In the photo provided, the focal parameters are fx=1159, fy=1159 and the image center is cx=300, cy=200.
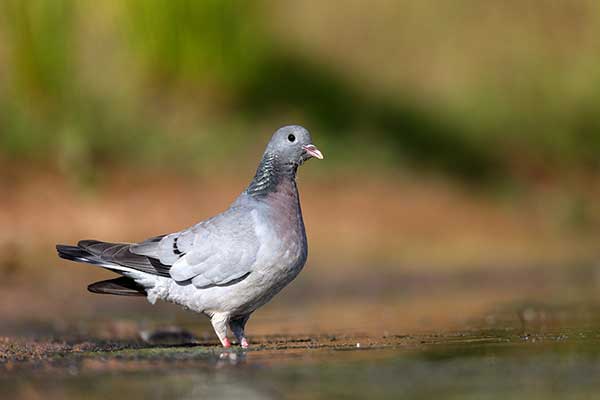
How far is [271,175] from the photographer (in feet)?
23.7

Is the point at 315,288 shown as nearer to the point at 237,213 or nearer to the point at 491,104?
the point at 237,213

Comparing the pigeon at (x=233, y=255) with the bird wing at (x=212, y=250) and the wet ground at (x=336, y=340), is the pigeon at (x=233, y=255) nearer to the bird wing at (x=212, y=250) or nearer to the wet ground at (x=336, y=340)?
the bird wing at (x=212, y=250)

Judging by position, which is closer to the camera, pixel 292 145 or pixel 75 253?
pixel 75 253

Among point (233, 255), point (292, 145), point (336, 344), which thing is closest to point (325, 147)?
point (292, 145)

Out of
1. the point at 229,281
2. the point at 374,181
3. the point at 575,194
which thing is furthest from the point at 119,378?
→ the point at 575,194

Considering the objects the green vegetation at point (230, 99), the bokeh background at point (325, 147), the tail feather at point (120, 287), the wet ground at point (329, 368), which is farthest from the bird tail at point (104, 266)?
the green vegetation at point (230, 99)

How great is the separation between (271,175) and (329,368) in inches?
85.6

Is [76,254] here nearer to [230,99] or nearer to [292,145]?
[292,145]

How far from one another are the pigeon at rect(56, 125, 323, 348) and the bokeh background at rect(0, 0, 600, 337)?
1.21 meters

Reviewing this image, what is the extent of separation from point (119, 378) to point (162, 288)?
6.27 feet

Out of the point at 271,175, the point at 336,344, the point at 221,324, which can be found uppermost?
the point at 271,175

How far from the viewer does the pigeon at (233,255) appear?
6.74 meters

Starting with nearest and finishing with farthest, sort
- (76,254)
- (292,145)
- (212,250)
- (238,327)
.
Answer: (212,250)
(238,327)
(76,254)
(292,145)

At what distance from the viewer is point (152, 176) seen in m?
12.7
